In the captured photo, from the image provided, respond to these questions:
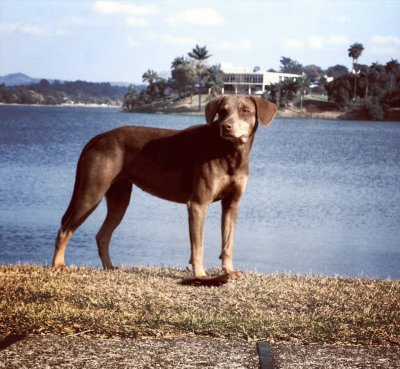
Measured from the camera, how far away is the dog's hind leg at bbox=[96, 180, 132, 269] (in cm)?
897

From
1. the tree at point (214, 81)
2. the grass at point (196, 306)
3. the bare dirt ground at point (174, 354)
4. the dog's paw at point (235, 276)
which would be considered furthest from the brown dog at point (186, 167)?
the tree at point (214, 81)

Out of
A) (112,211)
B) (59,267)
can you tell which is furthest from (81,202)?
(59,267)

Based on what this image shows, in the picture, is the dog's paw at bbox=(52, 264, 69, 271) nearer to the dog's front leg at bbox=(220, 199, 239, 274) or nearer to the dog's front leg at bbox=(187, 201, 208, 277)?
the dog's front leg at bbox=(187, 201, 208, 277)

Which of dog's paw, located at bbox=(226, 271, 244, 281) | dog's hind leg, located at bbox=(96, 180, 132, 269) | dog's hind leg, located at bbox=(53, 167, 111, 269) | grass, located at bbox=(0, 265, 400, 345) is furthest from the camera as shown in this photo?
dog's hind leg, located at bbox=(96, 180, 132, 269)

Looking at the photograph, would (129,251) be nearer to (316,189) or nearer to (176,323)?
(176,323)

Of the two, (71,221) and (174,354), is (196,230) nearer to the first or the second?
(71,221)

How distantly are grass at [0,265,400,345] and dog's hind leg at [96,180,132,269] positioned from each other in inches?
25.8

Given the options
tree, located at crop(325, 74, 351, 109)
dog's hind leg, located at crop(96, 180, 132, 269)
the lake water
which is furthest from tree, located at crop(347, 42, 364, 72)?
dog's hind leg, located at crop(96, 180, 132, 269)

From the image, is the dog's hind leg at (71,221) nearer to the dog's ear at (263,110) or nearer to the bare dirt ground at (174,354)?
the dog's ear at (263,110)

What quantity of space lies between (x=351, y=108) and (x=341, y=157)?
85.3 meters

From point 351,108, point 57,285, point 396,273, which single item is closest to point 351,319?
point 57,285

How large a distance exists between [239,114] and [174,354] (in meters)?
3.10

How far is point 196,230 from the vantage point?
802 centimetres

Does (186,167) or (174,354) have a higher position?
(186,167)
